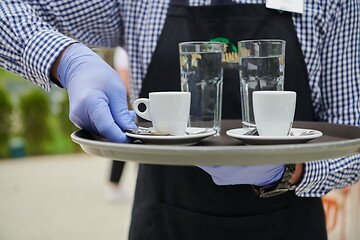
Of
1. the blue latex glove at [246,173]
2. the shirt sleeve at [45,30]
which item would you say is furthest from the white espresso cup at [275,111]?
the shirt sleeve at [45,30]

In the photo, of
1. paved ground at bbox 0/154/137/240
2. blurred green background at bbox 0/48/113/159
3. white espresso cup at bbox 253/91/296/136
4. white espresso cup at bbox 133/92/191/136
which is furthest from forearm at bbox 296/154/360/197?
blurred green background at bbox 0/48/113/159

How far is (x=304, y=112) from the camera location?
3.61 ft

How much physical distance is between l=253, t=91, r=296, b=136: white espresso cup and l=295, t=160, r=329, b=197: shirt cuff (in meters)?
0.23

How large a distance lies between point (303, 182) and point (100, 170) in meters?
4.46

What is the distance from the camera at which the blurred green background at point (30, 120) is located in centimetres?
582

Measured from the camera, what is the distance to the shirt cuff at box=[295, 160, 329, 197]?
0.97 m

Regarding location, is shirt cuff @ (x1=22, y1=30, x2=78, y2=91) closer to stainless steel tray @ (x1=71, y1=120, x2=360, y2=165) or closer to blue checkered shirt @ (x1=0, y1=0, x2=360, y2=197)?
blue checkered shirt @ (x1=0, y1=0, x2=360, y2=197)

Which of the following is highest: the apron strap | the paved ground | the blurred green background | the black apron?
the apron strap

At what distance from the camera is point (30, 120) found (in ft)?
19.6

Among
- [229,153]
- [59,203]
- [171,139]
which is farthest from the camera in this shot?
[59,203]

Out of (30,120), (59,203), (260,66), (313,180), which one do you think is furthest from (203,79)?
(30,120)

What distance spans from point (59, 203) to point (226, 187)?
10.2 ft

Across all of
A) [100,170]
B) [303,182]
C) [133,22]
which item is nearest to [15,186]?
[100,170]

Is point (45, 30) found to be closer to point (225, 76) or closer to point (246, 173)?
point (225, 76)
